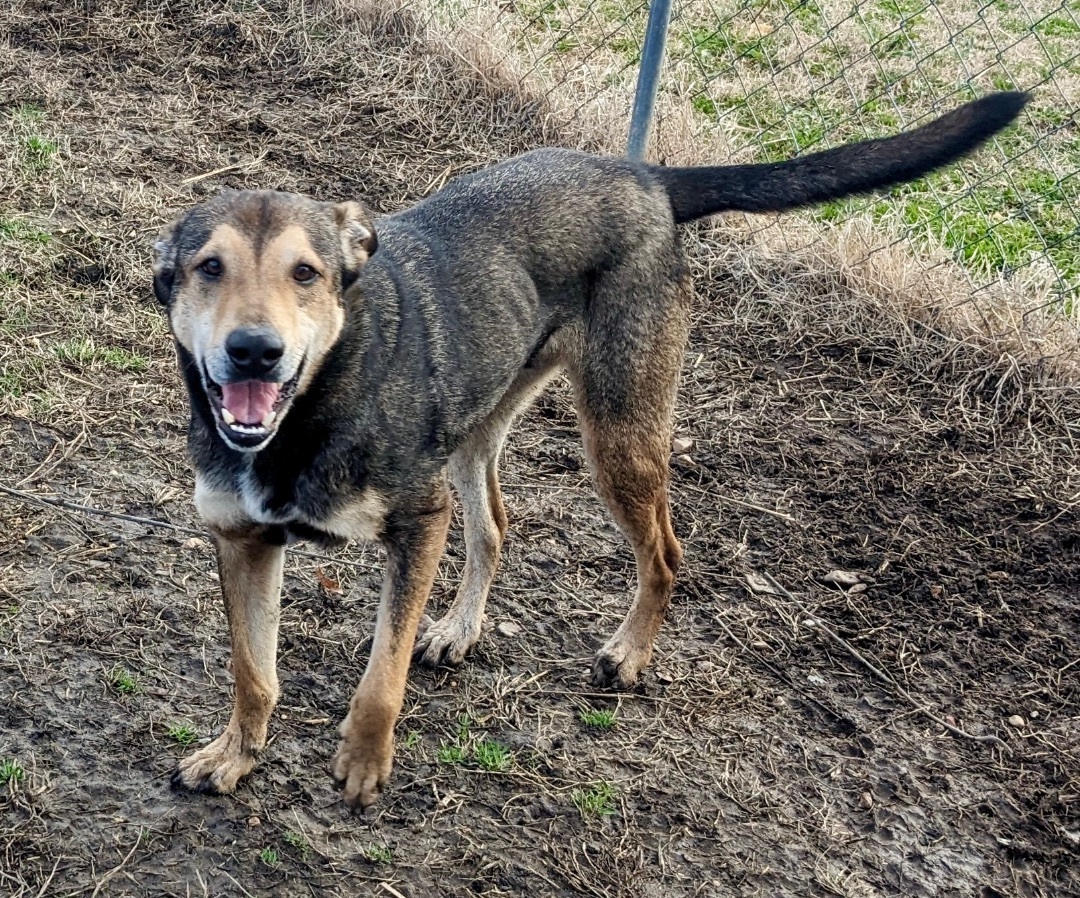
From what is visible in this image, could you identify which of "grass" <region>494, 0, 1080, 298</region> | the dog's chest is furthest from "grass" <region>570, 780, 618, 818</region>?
"grass" <region>494, 0, 1080, 298</region>

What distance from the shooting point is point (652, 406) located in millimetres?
3822

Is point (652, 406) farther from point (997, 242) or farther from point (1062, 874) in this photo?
point (997, 242)

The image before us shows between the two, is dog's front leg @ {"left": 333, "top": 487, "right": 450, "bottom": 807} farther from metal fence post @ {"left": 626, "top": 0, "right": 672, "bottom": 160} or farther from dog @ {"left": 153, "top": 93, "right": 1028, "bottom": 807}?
metal fence post @ {"left": 626, "top": 0, "right": 672, "bottom": 160}

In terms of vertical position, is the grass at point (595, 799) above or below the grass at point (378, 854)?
above

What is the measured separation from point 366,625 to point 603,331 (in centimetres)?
129

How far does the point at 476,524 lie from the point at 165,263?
1440mm

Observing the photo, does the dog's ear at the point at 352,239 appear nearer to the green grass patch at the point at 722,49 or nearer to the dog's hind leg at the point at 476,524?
the dog's hind leg at the point at 476,524

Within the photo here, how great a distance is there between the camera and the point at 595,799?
3492mm

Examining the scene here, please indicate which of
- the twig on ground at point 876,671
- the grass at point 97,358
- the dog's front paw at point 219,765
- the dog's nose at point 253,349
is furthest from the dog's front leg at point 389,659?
the grass at point 97,358

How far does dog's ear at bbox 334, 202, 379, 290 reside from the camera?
323 cm

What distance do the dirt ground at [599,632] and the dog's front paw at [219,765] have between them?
44mm

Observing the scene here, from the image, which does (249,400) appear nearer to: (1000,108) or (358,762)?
(358,762)

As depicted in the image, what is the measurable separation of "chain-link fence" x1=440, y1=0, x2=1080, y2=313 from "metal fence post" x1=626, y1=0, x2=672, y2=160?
0.63 meters

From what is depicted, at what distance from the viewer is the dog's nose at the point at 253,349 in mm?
2764
